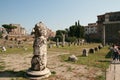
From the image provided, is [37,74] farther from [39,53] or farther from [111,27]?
[111,27]

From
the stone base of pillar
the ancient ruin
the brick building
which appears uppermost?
the brick building

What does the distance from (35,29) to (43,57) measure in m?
1.46

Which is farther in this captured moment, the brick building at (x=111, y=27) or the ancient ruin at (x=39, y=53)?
the brick building at (x=111, y=27)

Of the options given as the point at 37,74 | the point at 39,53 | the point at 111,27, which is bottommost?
the point at 37,74

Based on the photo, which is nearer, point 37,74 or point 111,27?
point 37,74

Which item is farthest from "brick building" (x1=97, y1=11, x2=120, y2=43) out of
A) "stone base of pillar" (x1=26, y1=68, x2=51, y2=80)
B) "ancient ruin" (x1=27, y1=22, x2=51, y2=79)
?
"stone base of pillar" (x1=26, y1=68, x2=51, y2=80)

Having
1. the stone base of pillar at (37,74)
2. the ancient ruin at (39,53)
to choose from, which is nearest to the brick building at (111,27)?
the ancient ruin at (39,53)

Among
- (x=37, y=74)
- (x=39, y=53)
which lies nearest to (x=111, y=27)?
(x=39, y=53)

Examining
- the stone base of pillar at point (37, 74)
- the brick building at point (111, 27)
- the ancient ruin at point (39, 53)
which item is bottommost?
the stone base of pillar at point (37, 74)

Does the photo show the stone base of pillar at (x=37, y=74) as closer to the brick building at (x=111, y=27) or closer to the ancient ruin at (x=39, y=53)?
the ancient ruin at (x=39, y=53)

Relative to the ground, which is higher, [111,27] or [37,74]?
[111,27]

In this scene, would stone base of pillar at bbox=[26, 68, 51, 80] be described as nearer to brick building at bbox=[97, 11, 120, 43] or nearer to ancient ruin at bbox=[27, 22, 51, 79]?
ancient ruin at bbox=[27, 22, 51, 79]

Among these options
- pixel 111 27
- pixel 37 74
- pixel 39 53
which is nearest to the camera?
pixel 37 74

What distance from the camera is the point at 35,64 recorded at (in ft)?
29.1
